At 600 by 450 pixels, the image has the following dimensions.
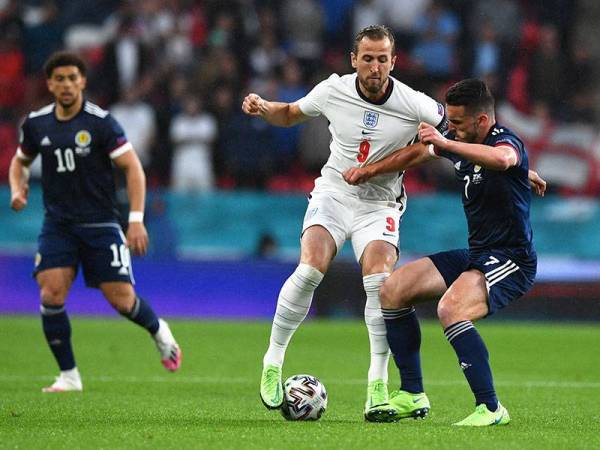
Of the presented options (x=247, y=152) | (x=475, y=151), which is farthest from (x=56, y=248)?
(x=247, y=152)

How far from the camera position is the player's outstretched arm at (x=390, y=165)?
23.6 feet

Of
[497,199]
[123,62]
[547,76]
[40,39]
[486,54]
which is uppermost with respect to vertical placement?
[486,54]

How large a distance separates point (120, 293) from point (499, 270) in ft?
11.1

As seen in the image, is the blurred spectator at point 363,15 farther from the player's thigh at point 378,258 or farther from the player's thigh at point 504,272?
the player's thigh at point 504,272

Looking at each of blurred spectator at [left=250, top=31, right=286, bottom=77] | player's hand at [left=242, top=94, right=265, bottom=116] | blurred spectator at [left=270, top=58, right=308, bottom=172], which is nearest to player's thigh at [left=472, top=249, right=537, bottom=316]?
player's hand at [left=242, top=94, right=265, bottom=116]

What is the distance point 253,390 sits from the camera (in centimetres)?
897

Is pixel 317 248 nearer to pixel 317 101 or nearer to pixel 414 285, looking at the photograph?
pixel 414 285

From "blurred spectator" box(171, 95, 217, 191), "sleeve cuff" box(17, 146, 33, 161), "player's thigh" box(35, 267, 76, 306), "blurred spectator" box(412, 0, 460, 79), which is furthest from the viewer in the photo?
"blurred spectator" box(412, 0, 460, 79)

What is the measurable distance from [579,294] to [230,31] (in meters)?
6.33

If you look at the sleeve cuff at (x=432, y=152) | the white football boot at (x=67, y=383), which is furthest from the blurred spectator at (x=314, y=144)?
the sleeve cuff at (x=432, y=152)

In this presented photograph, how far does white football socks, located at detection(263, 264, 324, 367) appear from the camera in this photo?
7320mm

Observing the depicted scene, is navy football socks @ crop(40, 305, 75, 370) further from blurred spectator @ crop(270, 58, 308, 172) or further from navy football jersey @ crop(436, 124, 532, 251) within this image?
blurred spectator @ crop(270, 58, 308, 172)

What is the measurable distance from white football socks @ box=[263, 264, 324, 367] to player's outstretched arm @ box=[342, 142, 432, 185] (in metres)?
0.60

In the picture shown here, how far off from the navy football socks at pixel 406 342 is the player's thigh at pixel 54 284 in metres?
2.80
